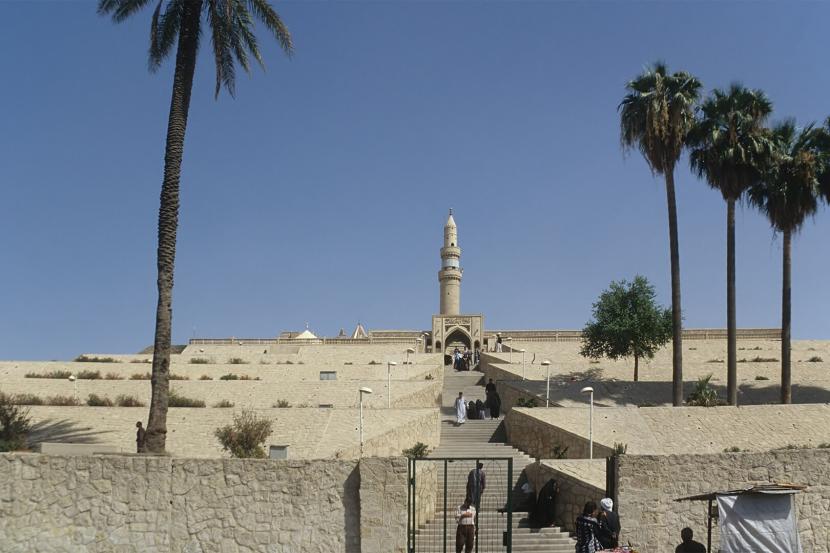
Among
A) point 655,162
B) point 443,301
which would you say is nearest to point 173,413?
point 655,162

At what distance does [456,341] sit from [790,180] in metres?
35.8

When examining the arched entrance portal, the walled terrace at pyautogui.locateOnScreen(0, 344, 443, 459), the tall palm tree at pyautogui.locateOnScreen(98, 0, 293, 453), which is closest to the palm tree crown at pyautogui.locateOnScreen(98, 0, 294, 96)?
the tall palm tree at pyautogui.locateOnScreen(98, 0, 293, 453)

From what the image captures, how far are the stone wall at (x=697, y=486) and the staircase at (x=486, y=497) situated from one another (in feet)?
5.69

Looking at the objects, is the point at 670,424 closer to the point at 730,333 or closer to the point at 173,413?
the point at 730,333

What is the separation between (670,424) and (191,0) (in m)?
18.2

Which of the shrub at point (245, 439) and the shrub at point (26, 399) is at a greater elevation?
the shrub at point (26, 399)

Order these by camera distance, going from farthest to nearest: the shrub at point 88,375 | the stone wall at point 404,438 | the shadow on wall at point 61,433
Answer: the shrub at point 88,375
the shadow on wall at point 61,433
the stone wall at point 404,438

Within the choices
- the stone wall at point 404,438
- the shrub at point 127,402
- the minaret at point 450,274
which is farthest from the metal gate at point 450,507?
the minaret at point 450,274

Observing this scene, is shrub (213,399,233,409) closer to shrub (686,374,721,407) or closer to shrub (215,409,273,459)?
shrub (215,409,273,459)

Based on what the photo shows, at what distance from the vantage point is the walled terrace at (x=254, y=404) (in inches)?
837

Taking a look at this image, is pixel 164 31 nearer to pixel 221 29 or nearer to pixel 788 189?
pixel 221 29

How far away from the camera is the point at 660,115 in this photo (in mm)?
26922

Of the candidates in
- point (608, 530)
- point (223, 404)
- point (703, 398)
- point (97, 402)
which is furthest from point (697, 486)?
point (97, 402)

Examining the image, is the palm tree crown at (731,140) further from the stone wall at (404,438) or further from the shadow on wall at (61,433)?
the shadow on wall at (61,433)
